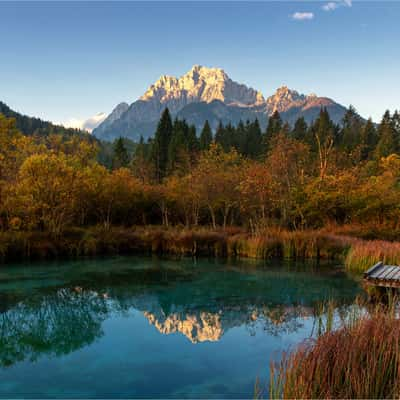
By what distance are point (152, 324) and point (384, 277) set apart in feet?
19.1

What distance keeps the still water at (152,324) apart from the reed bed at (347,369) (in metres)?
1.75

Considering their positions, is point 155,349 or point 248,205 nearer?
point 155,349

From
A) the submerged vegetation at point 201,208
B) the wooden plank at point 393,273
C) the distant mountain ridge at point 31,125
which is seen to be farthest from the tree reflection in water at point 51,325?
the distant mountain ridge at point 31,125

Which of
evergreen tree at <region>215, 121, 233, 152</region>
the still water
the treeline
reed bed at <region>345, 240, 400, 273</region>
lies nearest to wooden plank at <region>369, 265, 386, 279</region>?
the still water

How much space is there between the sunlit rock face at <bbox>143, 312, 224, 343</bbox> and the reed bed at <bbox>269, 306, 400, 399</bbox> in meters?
4.08

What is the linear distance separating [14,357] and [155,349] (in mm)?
2702

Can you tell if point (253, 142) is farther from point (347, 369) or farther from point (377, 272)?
point (347, 369)

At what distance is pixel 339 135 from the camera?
204ft

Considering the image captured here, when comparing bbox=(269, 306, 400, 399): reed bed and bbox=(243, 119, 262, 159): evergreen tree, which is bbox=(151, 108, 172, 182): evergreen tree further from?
bbox=(269, 306, 400, 399): reed bed

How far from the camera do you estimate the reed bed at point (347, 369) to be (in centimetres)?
399

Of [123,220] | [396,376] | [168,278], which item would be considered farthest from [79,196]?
[396,376]

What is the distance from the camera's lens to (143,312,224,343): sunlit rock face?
857cm

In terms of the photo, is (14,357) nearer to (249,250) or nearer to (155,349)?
(155,349)

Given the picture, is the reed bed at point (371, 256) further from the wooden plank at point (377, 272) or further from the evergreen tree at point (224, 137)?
the evergreen tree at point (224, 137)
